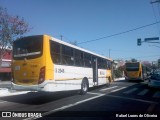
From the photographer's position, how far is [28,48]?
1413 centimetres

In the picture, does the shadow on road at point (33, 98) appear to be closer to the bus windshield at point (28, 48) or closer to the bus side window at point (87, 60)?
the bus windshield at point (28, 48)

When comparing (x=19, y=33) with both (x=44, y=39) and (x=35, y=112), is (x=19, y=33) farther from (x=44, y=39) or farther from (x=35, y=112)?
(x=35, y=112)

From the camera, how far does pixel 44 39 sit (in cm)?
1370

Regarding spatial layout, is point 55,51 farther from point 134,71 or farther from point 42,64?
point 134,71

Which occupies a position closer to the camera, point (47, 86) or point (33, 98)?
point (47, 86)

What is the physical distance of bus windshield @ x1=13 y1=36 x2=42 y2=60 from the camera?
13840 mm

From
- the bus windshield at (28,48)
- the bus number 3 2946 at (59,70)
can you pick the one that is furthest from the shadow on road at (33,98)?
the bus windshield at (28,48)

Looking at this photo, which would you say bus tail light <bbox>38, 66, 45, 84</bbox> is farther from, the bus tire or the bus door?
the bus door

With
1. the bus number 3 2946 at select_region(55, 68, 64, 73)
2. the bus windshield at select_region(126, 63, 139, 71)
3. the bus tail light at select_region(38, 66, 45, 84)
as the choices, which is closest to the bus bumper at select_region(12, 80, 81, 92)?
the bus tail light at select_region(38, 66, 45, 84)

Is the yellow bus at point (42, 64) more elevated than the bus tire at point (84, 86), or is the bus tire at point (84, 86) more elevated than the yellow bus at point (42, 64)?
the yellow bus at point (42, 64)

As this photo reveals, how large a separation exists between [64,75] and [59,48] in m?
1.58

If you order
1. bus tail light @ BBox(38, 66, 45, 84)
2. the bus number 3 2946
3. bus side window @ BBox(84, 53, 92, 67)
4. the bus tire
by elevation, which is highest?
bus side window @ BBox(84, 53, 92, 67)

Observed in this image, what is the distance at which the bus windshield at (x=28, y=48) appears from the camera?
13.8m

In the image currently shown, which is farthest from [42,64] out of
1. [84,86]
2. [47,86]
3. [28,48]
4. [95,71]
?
[95,71]
